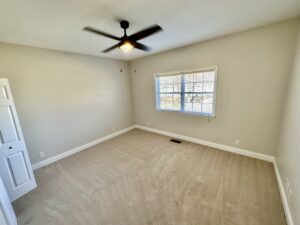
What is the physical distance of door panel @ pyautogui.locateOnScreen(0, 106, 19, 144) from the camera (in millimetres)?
1814

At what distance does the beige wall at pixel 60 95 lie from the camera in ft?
8.00

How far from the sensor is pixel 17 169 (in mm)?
1971

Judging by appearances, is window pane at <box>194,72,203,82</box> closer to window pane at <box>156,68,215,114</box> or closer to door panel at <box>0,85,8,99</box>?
window pane at <box>156,68,215,114</box>

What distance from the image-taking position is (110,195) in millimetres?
1919

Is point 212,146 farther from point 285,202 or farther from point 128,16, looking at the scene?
point 128,16

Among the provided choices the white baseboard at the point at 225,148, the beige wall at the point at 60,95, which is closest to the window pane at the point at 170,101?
the white baseboard at the point at 225,148

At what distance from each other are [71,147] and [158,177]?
2.34 meters

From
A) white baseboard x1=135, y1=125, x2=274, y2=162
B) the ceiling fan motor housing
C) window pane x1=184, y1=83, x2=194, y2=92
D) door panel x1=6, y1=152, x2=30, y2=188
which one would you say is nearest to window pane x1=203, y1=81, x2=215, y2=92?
window pane x1=184, y1=83, x2=194, y2=92

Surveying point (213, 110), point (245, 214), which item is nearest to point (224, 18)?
point (213, 110)

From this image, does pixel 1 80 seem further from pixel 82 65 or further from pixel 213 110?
pixel 213 110

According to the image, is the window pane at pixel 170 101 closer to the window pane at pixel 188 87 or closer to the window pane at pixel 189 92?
the window pane at pixel 189 92

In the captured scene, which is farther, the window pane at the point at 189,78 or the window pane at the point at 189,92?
the window pane at the point at 189,78

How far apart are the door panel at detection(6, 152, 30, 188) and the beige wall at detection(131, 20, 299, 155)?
340 centimetres

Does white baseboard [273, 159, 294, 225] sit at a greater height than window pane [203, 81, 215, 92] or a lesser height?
lesser
